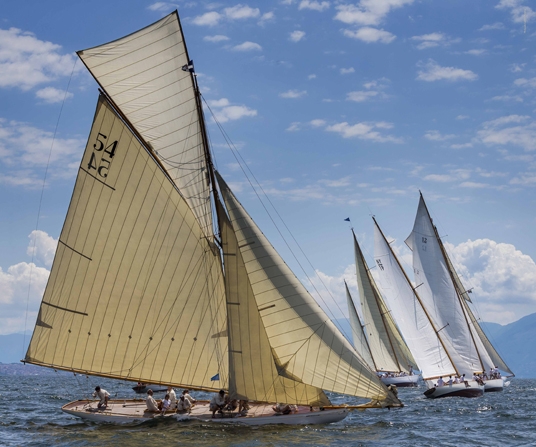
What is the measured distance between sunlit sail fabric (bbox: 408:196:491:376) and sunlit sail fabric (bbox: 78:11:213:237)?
34.9 m

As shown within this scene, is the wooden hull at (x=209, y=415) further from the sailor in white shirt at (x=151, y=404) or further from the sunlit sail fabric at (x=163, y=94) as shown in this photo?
the sunlit sail fabric at (x=163, y=94)

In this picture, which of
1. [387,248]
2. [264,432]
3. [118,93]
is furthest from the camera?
[387,248]

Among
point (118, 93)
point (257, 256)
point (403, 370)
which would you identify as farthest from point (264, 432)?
point (403, 370)

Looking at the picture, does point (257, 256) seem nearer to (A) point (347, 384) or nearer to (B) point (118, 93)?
(A) point (347, 384)

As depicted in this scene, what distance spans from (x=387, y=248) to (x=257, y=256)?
3594 centimetres

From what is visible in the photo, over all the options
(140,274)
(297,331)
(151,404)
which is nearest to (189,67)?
(140,274)

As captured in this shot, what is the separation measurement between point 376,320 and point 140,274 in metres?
46.6

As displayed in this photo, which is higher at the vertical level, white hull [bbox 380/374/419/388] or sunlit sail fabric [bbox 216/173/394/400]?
white hull [bbox 380/374/419/388]

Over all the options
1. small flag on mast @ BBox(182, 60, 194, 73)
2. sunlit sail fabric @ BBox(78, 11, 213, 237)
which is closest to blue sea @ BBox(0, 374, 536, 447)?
sunlit sail fabric @ BBox(78, 11, 213, 237)

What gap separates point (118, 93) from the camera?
1272 inches

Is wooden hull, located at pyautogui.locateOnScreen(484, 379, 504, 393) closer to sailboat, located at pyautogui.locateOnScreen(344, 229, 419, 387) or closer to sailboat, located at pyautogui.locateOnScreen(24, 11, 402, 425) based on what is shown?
sailboat, located at pyautogui.locateOnScreen(344, 229, 419, 387)

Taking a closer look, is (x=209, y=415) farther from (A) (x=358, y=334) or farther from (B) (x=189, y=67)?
(A) (x=358, y=334)

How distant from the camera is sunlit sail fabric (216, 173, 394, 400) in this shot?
2972 cm

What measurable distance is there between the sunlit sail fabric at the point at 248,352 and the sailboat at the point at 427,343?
28.7 meters
